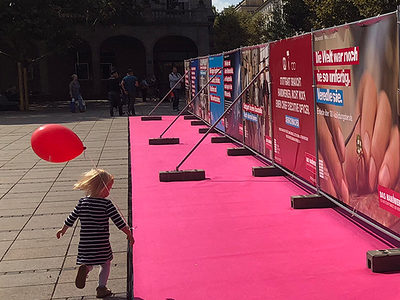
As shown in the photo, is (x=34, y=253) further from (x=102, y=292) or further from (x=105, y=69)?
(x=105, y=69)

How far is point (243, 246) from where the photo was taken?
5.99 metres

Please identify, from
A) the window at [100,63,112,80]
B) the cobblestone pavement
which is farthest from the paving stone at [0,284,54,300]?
the window at [100,63,112,80]

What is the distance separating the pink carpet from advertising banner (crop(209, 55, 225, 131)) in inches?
196

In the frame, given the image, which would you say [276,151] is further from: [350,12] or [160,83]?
[160,83]

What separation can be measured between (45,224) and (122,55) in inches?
1648

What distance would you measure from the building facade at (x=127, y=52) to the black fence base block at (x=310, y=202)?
3728 cm

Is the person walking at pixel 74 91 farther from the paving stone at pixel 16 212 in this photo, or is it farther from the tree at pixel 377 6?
the paving stone at pixel 16 212

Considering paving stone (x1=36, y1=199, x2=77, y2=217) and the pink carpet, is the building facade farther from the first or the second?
paving stone (x1=36, y1=199, x2=77, y2=217)

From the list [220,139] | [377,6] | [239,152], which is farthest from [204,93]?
[377,6]

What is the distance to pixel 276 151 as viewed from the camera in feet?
31.2

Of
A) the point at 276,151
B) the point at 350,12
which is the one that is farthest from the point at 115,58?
the point at 276,151

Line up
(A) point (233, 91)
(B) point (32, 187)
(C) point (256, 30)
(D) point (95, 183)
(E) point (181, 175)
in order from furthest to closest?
1. (C) point (256, 30)
2. (A) point (233, 91)
3. (E) point (181, 175)
4. (B) point (32, 187)
5. (D) point (95, 183)

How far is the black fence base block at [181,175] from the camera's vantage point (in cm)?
980

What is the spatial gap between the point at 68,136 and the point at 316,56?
3649 mm
